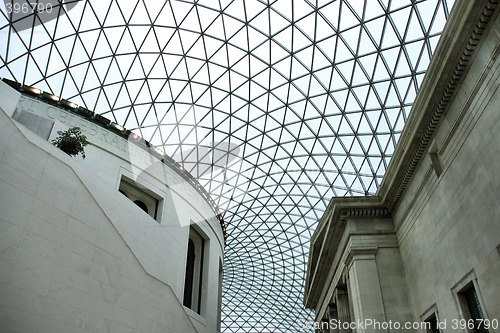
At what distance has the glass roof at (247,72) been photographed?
80.5 feet

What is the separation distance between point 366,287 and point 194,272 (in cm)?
1526

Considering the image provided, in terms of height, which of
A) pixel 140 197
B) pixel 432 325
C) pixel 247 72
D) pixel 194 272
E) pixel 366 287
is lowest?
pixel 432 325

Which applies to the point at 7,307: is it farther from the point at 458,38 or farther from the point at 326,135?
the point at 326,135

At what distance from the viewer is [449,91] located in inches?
584

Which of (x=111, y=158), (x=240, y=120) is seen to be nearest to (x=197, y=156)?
(x=240, y=120)

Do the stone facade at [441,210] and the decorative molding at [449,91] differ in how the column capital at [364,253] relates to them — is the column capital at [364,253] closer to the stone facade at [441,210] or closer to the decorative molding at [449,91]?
the stone facade at [441,210]

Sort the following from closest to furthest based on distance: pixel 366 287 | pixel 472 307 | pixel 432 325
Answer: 1. pixel 472 307
2. pixel 432 325
3. pixel 366 287

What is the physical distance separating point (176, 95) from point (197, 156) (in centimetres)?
693

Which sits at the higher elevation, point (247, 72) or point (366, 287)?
point (247, 72)

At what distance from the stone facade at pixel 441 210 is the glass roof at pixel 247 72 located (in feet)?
24.5

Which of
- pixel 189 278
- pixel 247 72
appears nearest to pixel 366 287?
pixel 189 278

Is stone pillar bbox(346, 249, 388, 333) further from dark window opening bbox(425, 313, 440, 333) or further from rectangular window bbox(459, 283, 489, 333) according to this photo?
rectangular window bbox(459, 283, 489, 333)

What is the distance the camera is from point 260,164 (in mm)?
37531

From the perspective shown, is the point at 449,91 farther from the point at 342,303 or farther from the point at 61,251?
the point at 342,303
